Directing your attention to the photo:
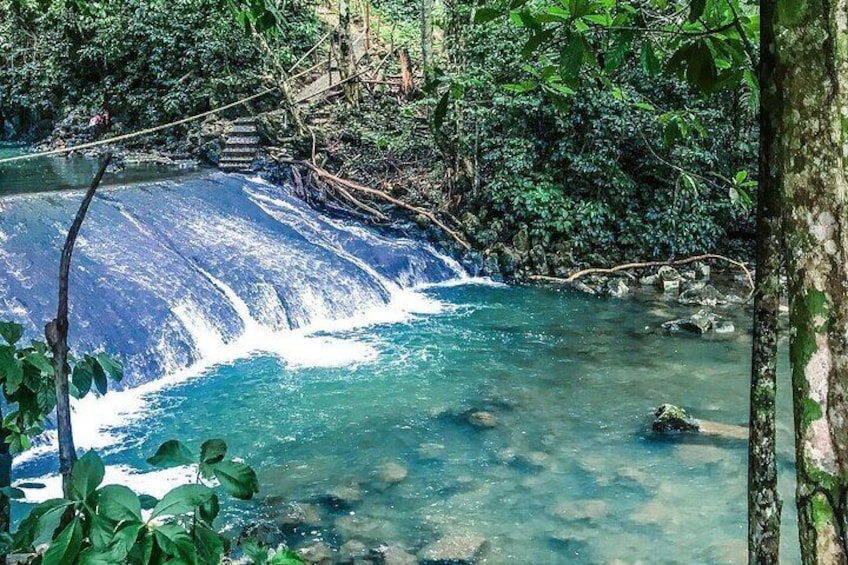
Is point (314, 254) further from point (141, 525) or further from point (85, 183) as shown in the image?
point (141, 525)

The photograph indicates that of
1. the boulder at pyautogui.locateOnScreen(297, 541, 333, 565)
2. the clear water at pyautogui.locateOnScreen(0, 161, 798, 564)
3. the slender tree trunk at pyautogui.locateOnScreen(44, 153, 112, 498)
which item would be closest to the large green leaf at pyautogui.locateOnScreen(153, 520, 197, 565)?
the slender tree trunk at pyautogui.locateOnScreen(44, 153, 112, 498)

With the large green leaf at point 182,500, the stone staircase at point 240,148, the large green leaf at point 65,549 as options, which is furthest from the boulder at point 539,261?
the large green leaf at point 65,549

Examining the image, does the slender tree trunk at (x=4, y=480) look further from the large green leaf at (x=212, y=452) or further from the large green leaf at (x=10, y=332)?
the large green leaf at (x=212, y=452)

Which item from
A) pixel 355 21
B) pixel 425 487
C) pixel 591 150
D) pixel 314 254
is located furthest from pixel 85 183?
pixel 355 21

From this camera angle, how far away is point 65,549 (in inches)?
50.2

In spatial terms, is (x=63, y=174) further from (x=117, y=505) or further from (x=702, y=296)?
(x=117, y=505)

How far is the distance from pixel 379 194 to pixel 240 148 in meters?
2.58

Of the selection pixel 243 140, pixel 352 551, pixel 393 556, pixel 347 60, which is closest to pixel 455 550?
pixel 393 556

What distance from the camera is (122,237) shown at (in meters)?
8.35

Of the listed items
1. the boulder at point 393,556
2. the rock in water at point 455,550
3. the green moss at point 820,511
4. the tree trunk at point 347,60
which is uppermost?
the tree trunk at point 347,60

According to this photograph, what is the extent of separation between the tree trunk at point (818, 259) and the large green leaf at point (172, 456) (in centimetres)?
114

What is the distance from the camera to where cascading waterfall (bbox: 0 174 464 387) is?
268 inches

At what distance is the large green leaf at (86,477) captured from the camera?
134 cm

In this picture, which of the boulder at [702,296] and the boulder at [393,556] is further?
the boulder at [702,296]
